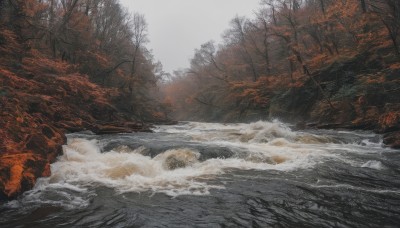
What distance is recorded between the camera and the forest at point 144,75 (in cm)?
967

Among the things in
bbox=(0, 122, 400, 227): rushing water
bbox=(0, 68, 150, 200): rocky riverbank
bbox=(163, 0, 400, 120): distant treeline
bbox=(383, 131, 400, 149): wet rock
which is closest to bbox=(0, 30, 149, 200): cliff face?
bbox=(0, 68, 150, 200): rocky riverbank

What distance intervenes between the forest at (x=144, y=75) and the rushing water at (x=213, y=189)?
100 centimetres

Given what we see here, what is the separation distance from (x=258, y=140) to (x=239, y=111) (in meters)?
22.0

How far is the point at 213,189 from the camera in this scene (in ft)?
22.2

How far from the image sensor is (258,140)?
13.4 metres

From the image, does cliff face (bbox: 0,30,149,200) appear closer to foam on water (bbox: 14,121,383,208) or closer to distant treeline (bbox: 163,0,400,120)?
foam on water (bbox: 14,121,383,208)

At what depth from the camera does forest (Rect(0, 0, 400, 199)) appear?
9.67 meters

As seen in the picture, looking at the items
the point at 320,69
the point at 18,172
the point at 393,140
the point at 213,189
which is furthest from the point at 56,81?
the point at 320,69

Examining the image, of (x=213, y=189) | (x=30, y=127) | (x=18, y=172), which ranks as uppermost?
(x=30, y=127)

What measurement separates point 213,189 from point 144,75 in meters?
25.2

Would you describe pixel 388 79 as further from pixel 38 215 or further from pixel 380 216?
pixel 38 215

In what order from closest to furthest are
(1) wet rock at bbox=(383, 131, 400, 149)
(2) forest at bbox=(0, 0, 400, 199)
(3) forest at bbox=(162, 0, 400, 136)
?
(2) forest at bbox=(0, 0, 400, 199) → (1) wet rock at bbox=(383, 131, 400, 149) → (3) forest at bbox=(162, 0, 400, 136)

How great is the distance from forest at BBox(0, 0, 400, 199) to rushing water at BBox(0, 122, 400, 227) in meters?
1.00

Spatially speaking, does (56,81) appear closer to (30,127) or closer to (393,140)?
(30,127)
